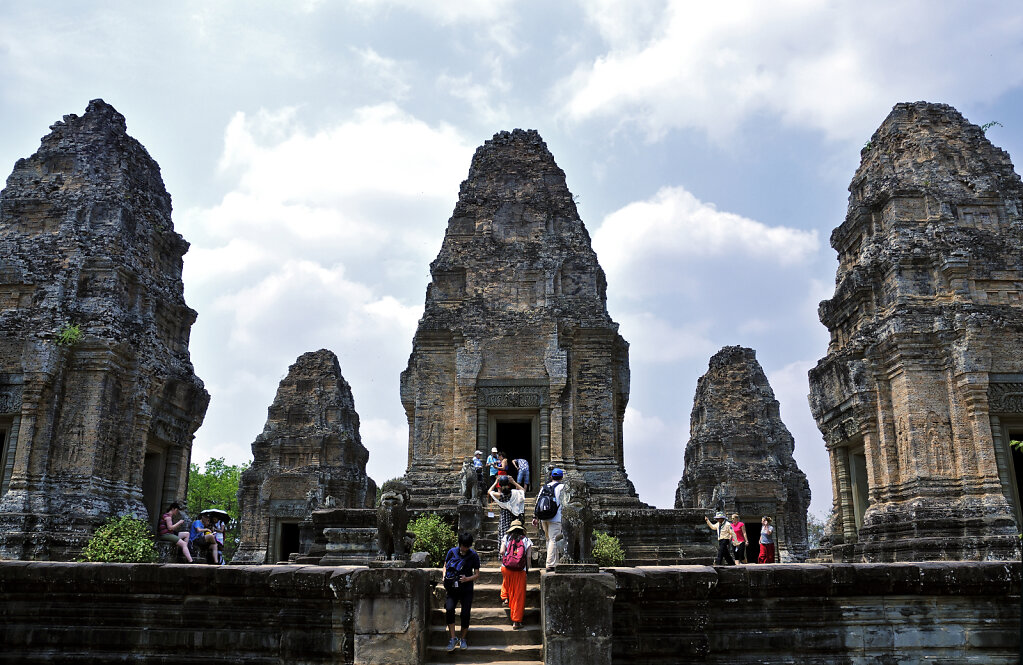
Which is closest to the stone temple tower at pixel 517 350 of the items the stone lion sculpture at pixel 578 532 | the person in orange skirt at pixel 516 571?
the person in orange skirt at pixel 516 571

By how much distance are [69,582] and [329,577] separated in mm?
2425

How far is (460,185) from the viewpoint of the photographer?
844 inches

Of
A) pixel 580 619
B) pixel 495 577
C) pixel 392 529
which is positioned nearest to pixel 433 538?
pixel 495 577

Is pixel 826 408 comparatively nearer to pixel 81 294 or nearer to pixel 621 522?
pixel 621 522

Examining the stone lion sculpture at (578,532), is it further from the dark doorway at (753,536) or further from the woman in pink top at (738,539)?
the dark doorway at (753,536)

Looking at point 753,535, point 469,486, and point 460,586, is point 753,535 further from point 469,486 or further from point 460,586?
point 460,586

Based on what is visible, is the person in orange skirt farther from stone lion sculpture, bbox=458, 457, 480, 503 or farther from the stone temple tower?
the stone temple tower

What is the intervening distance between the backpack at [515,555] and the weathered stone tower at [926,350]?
10291 millimetres

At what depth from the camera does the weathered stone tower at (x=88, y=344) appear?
16344 mm

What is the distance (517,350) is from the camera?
18.8 m

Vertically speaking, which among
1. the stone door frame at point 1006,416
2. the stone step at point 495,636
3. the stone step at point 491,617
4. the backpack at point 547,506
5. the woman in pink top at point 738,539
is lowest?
the stone step at point 495,636

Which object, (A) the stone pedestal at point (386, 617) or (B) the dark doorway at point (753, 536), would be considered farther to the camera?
(B) the dark doorway at point (753, 536)

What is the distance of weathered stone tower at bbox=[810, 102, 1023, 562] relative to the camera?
15.9 m

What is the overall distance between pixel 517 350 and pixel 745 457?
16.8 meters
